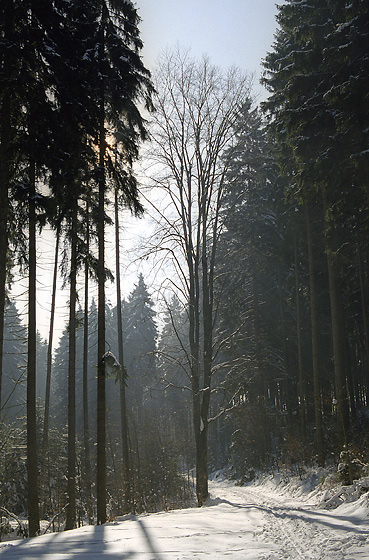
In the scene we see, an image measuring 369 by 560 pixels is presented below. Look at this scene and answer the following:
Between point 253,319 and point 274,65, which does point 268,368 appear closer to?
point 253,319

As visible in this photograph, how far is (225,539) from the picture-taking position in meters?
6.30

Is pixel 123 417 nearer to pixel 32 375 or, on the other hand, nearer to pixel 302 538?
pixel 32 375

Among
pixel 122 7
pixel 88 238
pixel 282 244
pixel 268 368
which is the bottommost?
pixel 268 368

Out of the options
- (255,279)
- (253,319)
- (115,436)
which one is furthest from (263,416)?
(115,436)

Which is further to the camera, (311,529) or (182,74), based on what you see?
(182,74)

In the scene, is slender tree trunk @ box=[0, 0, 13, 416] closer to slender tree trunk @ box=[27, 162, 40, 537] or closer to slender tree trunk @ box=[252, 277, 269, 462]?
slender tree trunk @ box=[27, 162, 40, 537]

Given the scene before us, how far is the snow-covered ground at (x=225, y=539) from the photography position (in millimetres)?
5266

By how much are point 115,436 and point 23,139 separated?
A: 30014 mm

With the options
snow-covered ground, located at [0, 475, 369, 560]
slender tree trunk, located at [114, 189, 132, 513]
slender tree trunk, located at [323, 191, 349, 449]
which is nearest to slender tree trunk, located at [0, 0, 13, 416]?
slender tree trunk, located at [114, 189, 132, 513]

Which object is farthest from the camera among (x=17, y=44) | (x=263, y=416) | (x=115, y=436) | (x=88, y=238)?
(x=115, y=436)

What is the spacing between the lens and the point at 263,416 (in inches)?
984

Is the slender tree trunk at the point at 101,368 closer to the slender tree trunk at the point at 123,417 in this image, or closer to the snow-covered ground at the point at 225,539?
the slender tree trunk at the point at 123,417

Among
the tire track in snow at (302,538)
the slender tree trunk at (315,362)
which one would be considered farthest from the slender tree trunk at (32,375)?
the slender tree trunk at (315,362)

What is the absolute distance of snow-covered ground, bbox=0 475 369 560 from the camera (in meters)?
5.27
